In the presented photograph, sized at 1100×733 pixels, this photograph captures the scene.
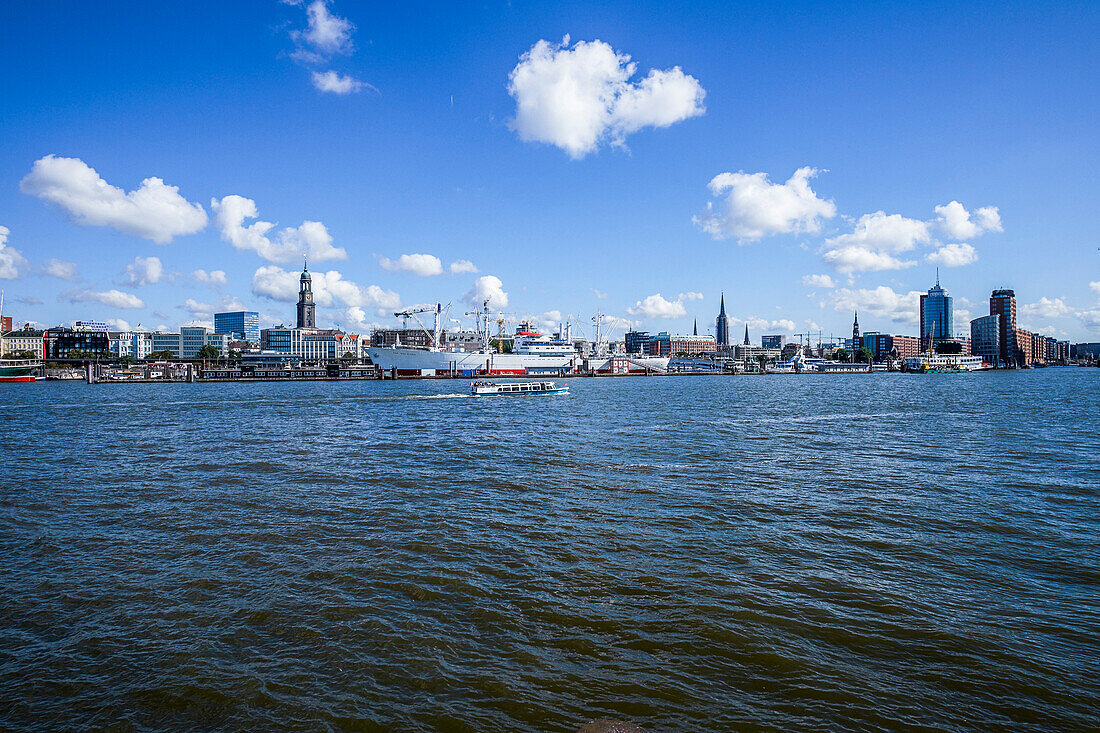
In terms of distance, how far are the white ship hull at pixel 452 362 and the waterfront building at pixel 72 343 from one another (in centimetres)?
10746

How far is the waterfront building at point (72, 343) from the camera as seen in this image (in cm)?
17738

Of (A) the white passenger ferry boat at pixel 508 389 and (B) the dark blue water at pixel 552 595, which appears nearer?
(B) the dark blue water at pixel 552 595

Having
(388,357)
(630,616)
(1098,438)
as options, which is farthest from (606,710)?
(388,357)

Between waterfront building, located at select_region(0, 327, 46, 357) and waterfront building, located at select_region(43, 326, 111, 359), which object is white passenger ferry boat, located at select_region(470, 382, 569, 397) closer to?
waterfront building, located at select_region(43, 326, 111, 359)

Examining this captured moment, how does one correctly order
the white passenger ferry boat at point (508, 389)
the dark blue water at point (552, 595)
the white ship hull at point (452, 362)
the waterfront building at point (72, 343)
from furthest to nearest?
the waterfront building at point (72, 343)
the white ship hull at point (452, 362)
the white passenger ferry boat at point (508, 389)
the dark blue water at point (552, 595)

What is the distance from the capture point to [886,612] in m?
9.62

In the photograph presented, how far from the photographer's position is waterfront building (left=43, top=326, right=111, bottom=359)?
177 metres

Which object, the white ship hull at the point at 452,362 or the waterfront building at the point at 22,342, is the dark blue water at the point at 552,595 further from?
the waterfront building at the point at 22,342

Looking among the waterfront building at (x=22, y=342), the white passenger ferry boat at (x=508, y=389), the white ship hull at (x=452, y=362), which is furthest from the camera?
the waterfront building at (x=22, y=342)

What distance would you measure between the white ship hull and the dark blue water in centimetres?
11429

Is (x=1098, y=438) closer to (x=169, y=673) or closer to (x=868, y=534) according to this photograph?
(x=868, y=534)

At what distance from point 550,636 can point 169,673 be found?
5498 mm

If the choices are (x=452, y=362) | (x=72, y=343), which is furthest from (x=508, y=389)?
(x=72, y=343)

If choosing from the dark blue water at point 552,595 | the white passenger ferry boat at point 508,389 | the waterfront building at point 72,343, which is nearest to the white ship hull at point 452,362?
the white passenger ferry boat at point 508,389
